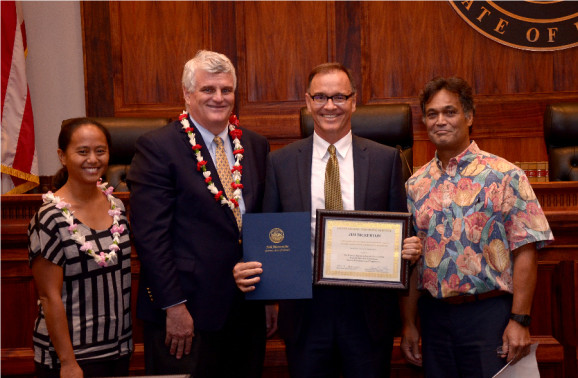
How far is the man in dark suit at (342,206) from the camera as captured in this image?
1827 millimetres

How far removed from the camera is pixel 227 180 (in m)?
2.00

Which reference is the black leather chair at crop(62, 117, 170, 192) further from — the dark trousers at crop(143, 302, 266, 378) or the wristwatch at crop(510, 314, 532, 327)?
the wristwatch at crop(510, 314, 532, 327)

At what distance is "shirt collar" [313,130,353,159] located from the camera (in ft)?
6.39

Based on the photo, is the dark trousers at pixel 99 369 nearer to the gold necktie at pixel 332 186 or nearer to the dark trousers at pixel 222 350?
the dark trousers at pixel 222 350

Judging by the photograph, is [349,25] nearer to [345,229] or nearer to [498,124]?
[498,124]

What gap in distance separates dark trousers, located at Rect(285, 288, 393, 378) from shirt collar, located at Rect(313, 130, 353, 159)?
452 millimetres

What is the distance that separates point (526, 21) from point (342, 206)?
318 centimetres

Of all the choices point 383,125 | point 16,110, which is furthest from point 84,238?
point 16,110

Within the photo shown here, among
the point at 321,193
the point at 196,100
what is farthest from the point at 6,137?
the point at 321,193

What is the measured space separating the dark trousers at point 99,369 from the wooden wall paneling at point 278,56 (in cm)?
275

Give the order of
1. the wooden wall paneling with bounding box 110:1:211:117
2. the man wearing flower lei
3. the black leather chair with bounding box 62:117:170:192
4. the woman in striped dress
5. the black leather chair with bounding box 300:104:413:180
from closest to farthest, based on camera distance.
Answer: the woman in striped dress
the man wearing flower lei
the black leather chair with bounding box 300:104:413:180
the black leather chair with bounding box 62:117:170:192
the wooden wall paneling with bounding box 110:1:211:117

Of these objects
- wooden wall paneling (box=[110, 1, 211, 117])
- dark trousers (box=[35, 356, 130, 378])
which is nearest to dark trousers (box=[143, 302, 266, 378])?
dark trousers (box=[35, 356, 130, 378])

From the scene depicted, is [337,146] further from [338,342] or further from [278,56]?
[278,56]

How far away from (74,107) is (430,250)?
347cm
